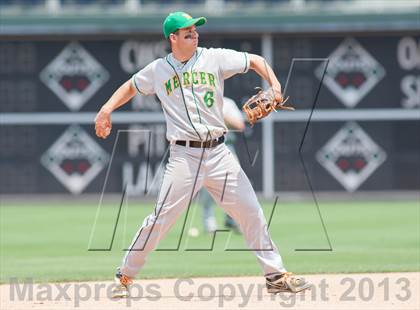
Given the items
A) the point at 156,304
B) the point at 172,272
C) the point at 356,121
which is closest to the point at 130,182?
the point at 356,121

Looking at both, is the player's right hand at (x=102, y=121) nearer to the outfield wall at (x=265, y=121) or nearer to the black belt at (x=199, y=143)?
the black belt at (x=199, y=143)

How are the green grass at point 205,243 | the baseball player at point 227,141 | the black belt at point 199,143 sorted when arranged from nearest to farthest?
1. the black belt at point 199,143
2. the green grass at point 205,243
3. the baseball player at point 227,141

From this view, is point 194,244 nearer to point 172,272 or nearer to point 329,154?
point 172,272

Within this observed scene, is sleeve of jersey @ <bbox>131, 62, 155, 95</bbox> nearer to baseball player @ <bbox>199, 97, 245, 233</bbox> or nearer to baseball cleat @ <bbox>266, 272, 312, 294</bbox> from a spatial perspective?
baseball cleat @ <bbox>266, 272, 312, 294</bbox>

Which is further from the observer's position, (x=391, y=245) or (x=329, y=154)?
(x=329, y=154)

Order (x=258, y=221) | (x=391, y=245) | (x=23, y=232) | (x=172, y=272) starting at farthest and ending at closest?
(x=23, y=232), (x=391, y=245), (x=172, y=272), (x=258, y=221)

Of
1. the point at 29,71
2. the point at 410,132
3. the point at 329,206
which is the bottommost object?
the point at 329,206

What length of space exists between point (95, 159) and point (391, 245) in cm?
885

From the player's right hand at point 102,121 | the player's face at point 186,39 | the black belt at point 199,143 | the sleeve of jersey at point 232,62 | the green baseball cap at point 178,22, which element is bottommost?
the black belt at point 199,143

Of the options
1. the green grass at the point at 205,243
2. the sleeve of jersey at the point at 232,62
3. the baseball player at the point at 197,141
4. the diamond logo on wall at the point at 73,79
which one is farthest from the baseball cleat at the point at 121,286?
the diamond logo on wall at the point at 73,79

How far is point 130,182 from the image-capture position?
2005 cm

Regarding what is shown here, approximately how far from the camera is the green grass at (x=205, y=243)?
10.5 metres

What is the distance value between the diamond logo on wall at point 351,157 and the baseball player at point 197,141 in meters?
12.6

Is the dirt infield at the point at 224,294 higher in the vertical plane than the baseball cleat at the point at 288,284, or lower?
lower
